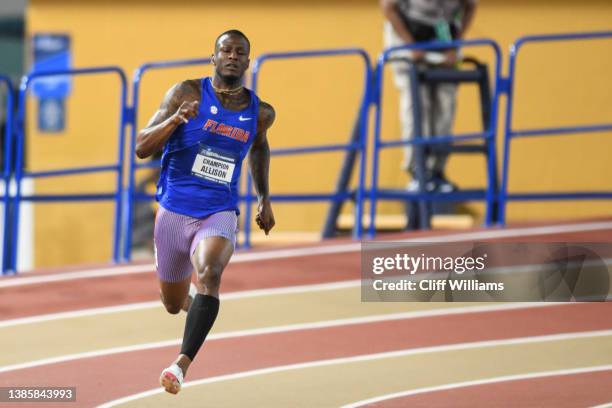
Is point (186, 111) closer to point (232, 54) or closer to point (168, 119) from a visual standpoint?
point (168, 119)

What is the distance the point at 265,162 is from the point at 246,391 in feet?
4.42

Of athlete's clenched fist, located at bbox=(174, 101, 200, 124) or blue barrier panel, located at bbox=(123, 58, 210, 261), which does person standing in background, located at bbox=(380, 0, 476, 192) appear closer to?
blue barrier panel, located at bbox=(123, 58, 210, 261)

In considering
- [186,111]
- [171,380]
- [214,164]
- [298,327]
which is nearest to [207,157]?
[214,164]

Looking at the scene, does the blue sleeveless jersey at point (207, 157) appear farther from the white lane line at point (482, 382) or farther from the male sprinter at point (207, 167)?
the white lane line at point (482, 382)

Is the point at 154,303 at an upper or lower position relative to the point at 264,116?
lower

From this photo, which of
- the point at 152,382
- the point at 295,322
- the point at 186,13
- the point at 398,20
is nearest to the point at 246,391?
the point at 152,382

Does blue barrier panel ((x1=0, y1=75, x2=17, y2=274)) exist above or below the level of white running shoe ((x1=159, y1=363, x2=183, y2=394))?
above

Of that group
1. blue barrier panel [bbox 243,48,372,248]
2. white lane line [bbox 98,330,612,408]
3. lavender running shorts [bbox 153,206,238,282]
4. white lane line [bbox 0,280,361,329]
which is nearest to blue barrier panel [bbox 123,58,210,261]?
blue barrier panel [bbox 243,48,372,248]

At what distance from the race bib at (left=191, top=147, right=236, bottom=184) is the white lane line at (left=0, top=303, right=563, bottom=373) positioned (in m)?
2.01

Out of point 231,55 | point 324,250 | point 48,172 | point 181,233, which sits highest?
point 231,55

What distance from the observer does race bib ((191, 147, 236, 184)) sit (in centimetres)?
725

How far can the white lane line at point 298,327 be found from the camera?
8.60 m

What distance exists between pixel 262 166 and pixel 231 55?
87 centimetres
